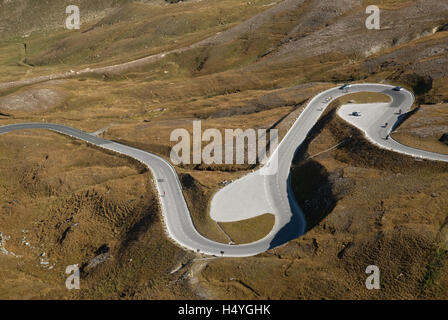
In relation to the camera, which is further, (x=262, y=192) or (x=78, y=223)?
(x=78, y=223)

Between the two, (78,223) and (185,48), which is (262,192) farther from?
(185,48)

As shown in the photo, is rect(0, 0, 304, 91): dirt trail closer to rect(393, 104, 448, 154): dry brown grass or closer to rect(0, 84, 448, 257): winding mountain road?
rect(0, 84, 448, 257): winding mountain road

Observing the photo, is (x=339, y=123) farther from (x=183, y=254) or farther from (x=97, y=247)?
(x=97, y=247)

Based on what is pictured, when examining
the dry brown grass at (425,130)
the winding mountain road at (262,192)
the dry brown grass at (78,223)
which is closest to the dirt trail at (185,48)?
the dry brown grass at (78,223)

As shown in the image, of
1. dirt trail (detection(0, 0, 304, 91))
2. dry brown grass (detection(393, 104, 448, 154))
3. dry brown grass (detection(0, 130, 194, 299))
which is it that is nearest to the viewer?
dry brown grass (detection(0, 130, 194, 299))

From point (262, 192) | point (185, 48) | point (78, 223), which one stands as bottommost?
point (78, 223)

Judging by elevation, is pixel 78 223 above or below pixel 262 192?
below

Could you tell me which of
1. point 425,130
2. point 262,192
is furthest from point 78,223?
point 425,130

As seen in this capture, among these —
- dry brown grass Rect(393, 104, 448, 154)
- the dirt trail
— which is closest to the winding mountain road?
dry brown grass Rect(393, 104, 448, 154)

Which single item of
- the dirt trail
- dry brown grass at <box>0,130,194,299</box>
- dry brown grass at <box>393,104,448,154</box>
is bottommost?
dry brown grass at <box>0,130,194,299</box>
